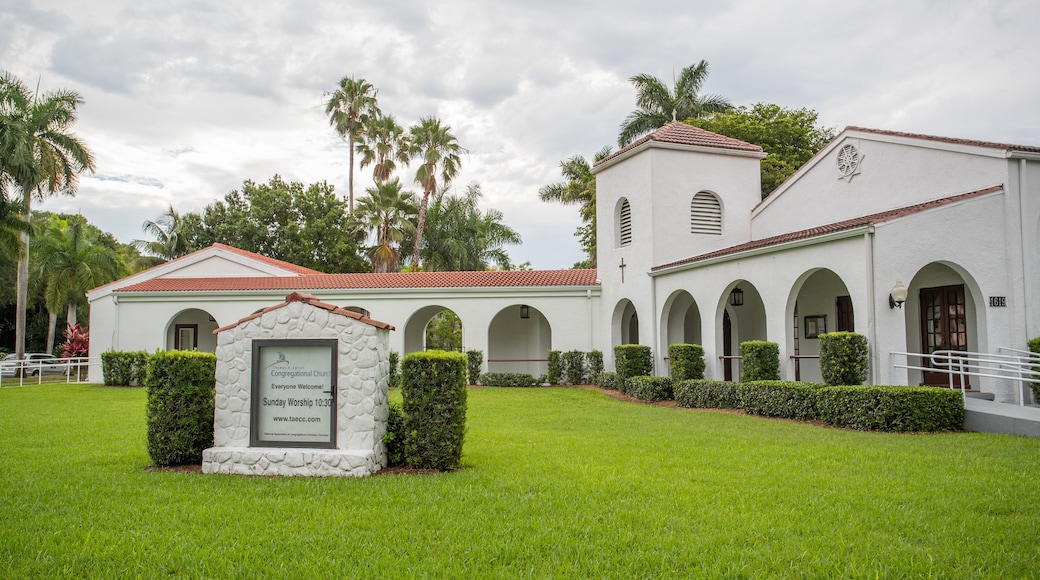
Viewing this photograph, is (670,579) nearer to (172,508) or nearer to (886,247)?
(172,508)

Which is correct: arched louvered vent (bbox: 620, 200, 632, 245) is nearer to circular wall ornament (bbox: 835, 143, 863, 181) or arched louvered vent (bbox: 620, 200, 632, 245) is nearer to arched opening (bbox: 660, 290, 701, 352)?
arched opening (bbox: 660, 290, 701, 352)

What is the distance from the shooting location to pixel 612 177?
75.2 feet

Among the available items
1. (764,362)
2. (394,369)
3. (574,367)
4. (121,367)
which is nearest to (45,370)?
(121,367)

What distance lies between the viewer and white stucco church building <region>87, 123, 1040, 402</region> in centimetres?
1301

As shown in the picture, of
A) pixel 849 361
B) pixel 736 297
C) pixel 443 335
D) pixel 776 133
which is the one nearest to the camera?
pixel 849 361

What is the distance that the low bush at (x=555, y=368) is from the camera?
2384 centimetres

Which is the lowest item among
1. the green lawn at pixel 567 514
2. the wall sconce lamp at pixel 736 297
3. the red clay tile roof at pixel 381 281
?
the green lawn at pixel 567 514

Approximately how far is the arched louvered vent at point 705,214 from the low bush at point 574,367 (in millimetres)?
5743

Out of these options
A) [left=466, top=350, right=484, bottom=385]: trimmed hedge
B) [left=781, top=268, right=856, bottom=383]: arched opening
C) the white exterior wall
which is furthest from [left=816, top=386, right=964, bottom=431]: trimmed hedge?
[left=466, top=350, right=484, bottom=385]: trimmed hedge

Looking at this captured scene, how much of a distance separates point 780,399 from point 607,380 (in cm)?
852

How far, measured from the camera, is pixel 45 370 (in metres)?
37.9

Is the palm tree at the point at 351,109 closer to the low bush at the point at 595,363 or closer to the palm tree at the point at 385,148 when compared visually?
the palm tree at the point at 385,148

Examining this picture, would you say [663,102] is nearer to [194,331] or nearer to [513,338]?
[513,338]

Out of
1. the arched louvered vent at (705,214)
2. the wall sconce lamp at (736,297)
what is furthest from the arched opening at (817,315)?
the arched louvered vent at (705,214)
